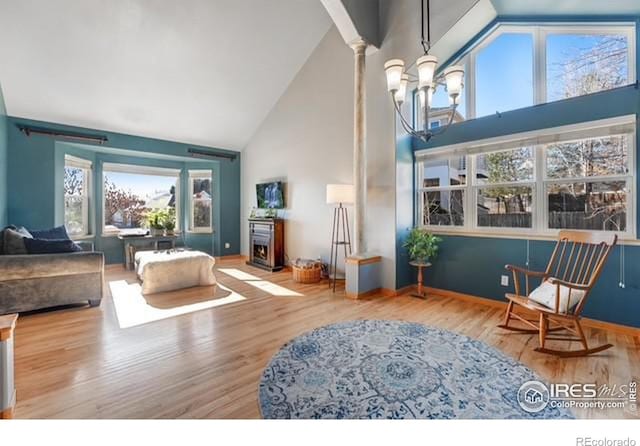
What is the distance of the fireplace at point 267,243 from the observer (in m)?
5.68

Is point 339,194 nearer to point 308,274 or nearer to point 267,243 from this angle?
point 308,274

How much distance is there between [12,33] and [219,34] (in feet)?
8.15

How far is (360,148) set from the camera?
4.04m

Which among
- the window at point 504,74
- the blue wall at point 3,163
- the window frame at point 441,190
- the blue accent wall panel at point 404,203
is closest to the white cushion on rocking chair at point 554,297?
the window frame at point 441,190

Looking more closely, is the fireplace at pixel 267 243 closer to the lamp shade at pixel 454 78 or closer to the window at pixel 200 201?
the window at pixel 200 201

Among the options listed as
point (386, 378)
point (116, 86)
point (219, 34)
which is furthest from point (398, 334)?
point (116, 86)

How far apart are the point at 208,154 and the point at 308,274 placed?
3942 mm

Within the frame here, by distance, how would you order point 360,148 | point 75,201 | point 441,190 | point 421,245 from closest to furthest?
point 421,245, point 360,148, point 441,190, point 75,201

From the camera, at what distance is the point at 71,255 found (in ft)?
11.0

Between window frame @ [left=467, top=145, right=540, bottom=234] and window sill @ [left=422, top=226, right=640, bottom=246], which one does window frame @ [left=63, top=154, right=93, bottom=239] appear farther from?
window frame @ [left=467, top=145, right=540, bottom=234]

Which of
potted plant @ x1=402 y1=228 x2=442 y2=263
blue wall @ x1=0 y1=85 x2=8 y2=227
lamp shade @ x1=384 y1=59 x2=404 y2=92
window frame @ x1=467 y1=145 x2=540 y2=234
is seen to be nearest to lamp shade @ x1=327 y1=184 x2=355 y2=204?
potted plant @ x1=402 y1=228 x2=442 y2=263


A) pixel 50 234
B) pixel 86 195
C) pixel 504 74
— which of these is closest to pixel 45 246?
pixel 50 234
